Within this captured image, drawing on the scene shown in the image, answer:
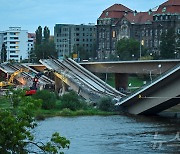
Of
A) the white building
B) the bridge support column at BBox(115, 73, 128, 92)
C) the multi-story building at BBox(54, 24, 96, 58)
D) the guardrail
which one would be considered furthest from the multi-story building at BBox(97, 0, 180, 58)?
the guardrail

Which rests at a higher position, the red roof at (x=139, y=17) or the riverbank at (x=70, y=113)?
the red roof at (x=139, y=17)

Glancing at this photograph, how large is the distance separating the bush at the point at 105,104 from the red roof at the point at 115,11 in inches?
2871

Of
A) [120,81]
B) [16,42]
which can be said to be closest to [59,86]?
[120,81]

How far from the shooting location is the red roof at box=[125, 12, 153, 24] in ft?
396

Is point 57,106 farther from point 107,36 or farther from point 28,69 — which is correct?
point 107,36

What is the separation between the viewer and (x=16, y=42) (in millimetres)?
175750

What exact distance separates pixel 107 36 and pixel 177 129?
294 ft

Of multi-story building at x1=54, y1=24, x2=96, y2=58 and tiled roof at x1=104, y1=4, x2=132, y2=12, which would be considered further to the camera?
multi-story building at x1=54, y1=24, x2=96, y2=58

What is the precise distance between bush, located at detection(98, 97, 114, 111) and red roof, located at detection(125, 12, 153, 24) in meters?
65.1

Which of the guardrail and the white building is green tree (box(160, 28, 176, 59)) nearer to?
the guardrail

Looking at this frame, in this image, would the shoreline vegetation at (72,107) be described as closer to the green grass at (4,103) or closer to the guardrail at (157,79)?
the green grass at (4,103)

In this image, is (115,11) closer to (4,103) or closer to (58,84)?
(58,84)

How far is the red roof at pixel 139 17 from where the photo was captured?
12071 cm

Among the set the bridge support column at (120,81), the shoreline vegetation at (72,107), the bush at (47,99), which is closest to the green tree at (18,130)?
the shoreline vegetation at (72,107)
